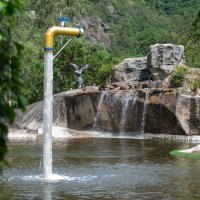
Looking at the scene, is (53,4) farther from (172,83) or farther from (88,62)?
(172,83)

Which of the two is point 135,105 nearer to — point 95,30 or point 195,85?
point 195,85

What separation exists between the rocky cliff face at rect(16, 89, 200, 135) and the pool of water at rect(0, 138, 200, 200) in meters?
6.63

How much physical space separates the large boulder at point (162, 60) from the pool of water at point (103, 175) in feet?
44.3

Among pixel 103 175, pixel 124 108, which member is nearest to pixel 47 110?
pixel 103 175

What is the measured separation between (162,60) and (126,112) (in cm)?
547

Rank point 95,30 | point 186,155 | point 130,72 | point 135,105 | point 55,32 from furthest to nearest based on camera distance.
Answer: point 95,30 → point 130,72 → point 135,105 → point 186,155 → point 55,32

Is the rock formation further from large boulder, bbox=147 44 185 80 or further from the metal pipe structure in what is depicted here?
the metal pipe structure

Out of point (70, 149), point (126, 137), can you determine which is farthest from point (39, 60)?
point (70, 149)

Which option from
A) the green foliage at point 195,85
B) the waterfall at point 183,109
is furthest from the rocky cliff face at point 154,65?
the waterfall at point 183,109

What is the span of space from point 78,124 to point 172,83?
19.8ft

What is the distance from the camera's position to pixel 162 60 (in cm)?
3778

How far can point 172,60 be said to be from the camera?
125 ft

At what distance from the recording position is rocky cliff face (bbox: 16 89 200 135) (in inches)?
1214

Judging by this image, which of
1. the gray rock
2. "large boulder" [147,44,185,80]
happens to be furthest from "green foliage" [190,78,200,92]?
the gray rock
